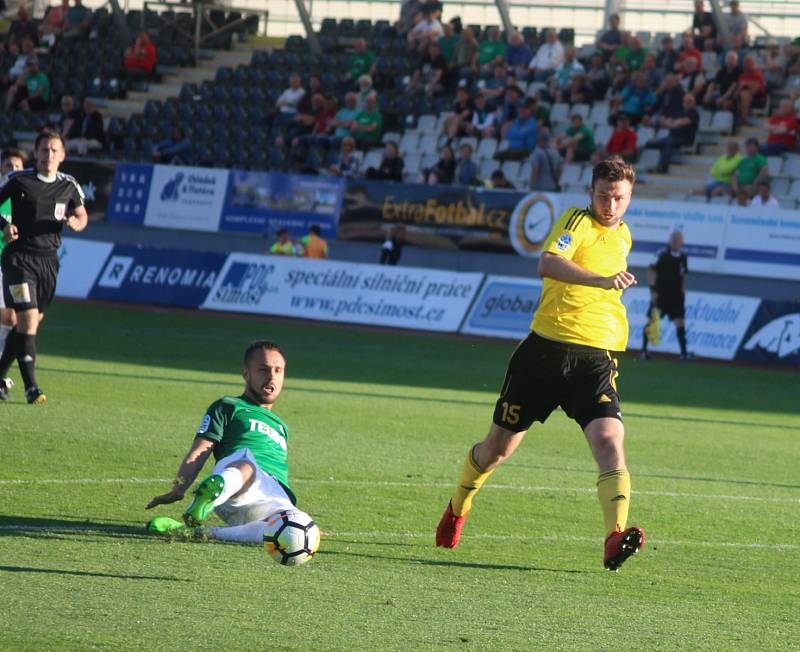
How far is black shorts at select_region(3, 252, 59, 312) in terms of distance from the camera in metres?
12.7

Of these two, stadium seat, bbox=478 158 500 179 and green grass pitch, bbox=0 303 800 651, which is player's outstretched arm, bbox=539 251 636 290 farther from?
stadium seat, bbox=478 158 500 179

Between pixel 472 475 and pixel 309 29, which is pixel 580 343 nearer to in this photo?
pixel 472 475

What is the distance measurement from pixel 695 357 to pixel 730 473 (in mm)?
12287

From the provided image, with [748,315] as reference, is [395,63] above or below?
above

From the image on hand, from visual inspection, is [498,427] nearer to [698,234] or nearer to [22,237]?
[22,237]

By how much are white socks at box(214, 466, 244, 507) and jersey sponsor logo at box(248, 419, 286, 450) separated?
1.44 feet

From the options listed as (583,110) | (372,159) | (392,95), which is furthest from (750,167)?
(392,95)

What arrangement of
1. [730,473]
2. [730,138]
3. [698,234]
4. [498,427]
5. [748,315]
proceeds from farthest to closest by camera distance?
[730,138] < [698,234] < [748,315] < [730,473] < [498,427]

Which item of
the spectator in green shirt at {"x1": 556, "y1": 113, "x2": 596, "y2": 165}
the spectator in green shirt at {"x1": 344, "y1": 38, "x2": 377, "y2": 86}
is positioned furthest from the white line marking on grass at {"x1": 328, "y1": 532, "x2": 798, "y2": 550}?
the spectator in green shirt at {"x1": 344, "y1": 38, "x2": 377, "y2": 86}

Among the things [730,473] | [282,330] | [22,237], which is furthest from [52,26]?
[730,473]

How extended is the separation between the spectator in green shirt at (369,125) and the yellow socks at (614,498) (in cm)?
2493

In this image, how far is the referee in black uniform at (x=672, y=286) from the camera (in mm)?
23359

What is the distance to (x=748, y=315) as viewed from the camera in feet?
77.5

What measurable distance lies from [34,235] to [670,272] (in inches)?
508
